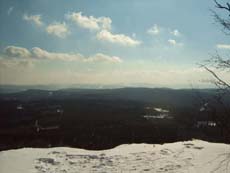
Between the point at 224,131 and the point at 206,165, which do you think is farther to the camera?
the point at 206,165

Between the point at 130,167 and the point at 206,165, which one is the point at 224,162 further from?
the point at 130,167

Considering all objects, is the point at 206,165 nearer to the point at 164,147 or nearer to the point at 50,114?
the point at 164,147

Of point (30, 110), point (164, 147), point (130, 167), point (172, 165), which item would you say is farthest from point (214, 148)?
point (30, 110)

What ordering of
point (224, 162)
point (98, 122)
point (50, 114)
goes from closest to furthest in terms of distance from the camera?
point (224, 162) → point (98, 122) → point (50, 114)

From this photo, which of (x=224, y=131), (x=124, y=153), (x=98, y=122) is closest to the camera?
(x=224, y=131)

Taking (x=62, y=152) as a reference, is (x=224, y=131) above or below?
above

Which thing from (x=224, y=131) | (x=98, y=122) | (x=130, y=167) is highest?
(x=224, y=131)

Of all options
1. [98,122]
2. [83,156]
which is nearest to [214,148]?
[83,156]
